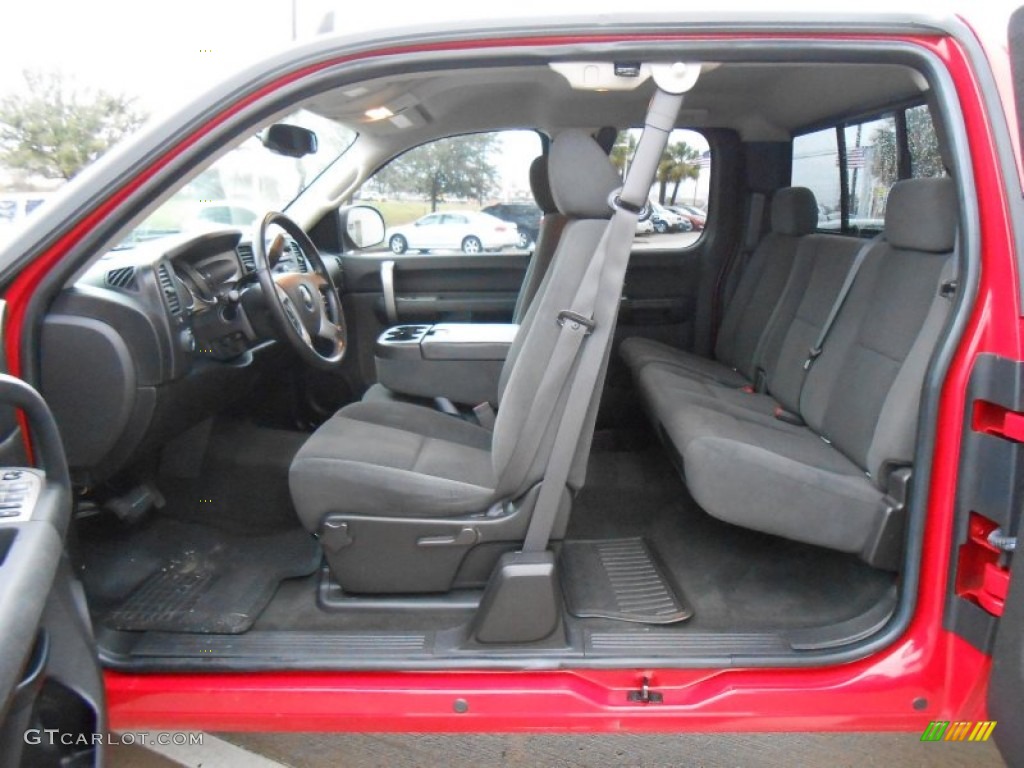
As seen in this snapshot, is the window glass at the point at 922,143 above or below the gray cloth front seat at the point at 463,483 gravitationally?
above

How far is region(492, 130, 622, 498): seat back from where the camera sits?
161 cm

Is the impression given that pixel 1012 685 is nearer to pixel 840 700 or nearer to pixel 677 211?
pixel 840 700

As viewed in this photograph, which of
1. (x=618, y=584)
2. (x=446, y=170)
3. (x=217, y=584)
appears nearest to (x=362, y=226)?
(x=446, y=170)

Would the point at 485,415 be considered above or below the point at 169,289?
below

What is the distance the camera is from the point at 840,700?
1533mm

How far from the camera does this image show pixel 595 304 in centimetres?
157

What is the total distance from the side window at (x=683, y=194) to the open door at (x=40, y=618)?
256cm

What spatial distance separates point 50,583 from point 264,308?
122cm

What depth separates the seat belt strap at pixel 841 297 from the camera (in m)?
2.30

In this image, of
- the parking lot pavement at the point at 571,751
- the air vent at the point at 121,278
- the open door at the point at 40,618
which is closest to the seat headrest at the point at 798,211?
the parking lot pavement at the point at 571,751

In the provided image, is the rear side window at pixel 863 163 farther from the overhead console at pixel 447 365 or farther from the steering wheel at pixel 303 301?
the steering wheel at pixel 303 301

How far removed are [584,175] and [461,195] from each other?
5.88 feet

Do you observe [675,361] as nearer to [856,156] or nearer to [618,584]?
[856,156]

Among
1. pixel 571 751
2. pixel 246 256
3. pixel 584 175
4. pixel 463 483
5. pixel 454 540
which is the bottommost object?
pixel 571 751
